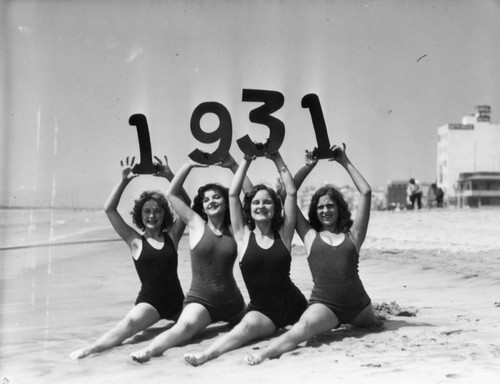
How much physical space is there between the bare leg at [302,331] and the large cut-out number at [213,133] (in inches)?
49.0

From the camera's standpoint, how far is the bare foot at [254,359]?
3.83 meters

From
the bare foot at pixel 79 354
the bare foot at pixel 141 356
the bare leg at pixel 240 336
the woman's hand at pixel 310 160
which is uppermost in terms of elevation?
the woman's hand at pixel 310 160

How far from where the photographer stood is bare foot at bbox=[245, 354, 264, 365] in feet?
12.6

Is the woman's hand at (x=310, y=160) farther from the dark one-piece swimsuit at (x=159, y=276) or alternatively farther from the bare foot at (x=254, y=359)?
the bare foot at (x=254, y=359)

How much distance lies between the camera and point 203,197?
4.61 metres

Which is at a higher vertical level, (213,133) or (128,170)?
(213,133)

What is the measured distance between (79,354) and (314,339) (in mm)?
1521

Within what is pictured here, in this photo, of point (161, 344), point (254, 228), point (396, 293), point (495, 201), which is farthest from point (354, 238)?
point (495, 201)

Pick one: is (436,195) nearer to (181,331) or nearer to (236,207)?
(236,207)

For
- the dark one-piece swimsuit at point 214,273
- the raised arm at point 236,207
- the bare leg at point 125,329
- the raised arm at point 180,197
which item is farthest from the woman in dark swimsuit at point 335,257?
the bare leg at point 125,329

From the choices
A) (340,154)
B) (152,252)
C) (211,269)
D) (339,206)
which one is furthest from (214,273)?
(340,154)

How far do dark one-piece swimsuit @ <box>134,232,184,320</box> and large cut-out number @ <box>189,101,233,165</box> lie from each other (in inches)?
26.3

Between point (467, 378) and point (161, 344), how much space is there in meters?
1.84

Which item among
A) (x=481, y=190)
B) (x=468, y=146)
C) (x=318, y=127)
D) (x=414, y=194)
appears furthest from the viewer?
(x=468, y=146)
